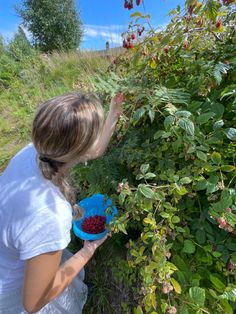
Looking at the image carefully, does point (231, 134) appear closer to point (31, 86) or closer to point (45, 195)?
point (45, 195)

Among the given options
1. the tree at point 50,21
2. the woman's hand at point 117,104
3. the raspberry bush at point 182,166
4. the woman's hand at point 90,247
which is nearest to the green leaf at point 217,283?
the raspberry bush at point 182,166

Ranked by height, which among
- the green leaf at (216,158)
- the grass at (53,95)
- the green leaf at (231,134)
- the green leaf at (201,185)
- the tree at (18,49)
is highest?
the tree at (18,49)

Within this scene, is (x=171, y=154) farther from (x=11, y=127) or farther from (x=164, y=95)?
(x=11, y=127)

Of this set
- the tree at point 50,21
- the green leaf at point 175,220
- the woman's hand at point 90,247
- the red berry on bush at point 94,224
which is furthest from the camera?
the tree at point 50,21

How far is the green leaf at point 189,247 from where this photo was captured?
3.32ft

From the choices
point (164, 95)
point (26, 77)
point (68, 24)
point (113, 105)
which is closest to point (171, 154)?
point (164, 95)

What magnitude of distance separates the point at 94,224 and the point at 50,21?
1132 centimetres

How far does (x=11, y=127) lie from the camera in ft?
12.8

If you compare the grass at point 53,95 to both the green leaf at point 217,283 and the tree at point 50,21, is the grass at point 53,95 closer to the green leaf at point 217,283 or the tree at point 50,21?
the green leaf at point 217,283

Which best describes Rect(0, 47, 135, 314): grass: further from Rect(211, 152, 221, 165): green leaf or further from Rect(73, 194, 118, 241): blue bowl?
Rect(211, 152, 221, 165): green leaf

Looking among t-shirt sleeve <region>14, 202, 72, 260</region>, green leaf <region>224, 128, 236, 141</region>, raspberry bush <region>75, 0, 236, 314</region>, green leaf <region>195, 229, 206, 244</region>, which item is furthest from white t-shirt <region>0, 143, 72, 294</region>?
green leaf <region>224, 128, 236, 141</region>

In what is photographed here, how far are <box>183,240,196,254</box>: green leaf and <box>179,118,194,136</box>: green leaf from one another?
0.38m

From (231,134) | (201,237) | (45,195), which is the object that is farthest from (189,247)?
(45,195)

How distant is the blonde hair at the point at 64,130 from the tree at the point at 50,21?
426 inches
